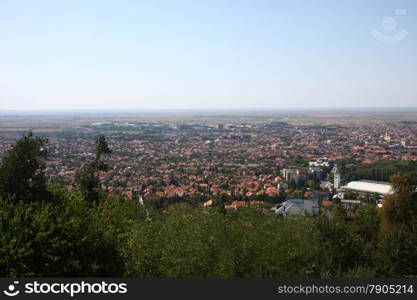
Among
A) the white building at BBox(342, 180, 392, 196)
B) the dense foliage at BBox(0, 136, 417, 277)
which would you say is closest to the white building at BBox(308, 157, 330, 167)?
the white building at BBox(342, 180, 392, 196)

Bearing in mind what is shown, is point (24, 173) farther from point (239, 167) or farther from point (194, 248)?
point (239, 167)

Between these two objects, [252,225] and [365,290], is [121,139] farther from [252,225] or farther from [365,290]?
[365,290]

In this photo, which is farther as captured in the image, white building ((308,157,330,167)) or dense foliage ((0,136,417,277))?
white building ((308,157,330,167))

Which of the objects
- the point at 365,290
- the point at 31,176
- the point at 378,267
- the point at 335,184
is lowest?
the point at 335,184

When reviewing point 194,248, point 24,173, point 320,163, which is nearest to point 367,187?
point 320,163

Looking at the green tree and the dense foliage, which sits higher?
the green tree

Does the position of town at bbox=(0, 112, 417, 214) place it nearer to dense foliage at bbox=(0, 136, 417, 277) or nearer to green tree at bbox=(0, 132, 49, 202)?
dense foliage at bbox=(0, 136, 417, 277)

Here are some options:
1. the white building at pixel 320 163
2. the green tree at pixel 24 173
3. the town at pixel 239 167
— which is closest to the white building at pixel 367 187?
the town at pixel 239 167

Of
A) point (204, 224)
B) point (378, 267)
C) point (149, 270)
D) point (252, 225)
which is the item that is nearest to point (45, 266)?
point (149, 270)
